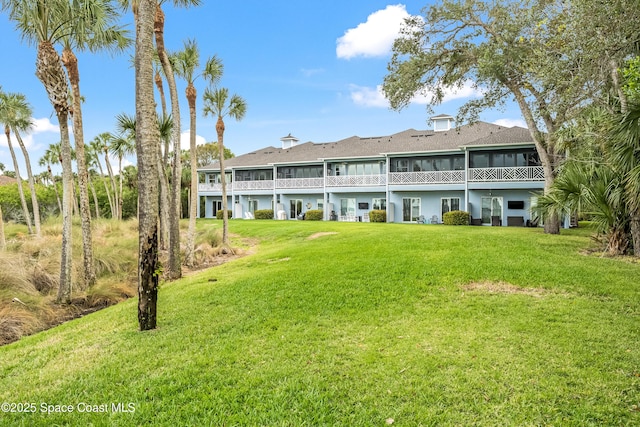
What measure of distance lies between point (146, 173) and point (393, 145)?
26.7 metres

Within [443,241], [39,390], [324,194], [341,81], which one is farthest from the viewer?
[324,194]

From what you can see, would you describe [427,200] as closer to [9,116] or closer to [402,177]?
[402,177]

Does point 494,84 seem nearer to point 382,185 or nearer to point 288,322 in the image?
point 382,185

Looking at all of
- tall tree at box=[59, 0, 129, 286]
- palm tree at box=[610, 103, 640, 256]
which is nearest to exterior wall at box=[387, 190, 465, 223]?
palm tree at box=[610, 103, 640, 256]

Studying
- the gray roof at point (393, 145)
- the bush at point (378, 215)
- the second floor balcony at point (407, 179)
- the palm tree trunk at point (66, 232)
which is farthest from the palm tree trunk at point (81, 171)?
the second floor balcony at point (407, 179)

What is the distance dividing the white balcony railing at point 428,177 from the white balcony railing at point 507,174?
0.96 metres

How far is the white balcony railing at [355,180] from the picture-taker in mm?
29169

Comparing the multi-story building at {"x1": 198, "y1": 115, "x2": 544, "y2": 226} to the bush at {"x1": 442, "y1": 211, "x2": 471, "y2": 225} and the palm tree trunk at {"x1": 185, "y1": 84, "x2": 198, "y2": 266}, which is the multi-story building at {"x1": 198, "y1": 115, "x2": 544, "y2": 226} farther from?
the palm tree trunk at {"x1": 185, "y1": 84, "x2": 198, "y2": 266}

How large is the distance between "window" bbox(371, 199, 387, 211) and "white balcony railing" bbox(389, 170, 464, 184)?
241 centimetres

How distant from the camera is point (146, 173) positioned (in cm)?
582

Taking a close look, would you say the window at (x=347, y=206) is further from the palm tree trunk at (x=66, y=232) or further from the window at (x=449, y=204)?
the palm tree trunk at (x=66, y=232)

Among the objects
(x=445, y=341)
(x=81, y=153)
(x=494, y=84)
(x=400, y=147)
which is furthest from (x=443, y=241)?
(x=400, y=147)

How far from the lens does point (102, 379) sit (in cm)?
430

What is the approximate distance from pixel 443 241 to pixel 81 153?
11304 millimetres
